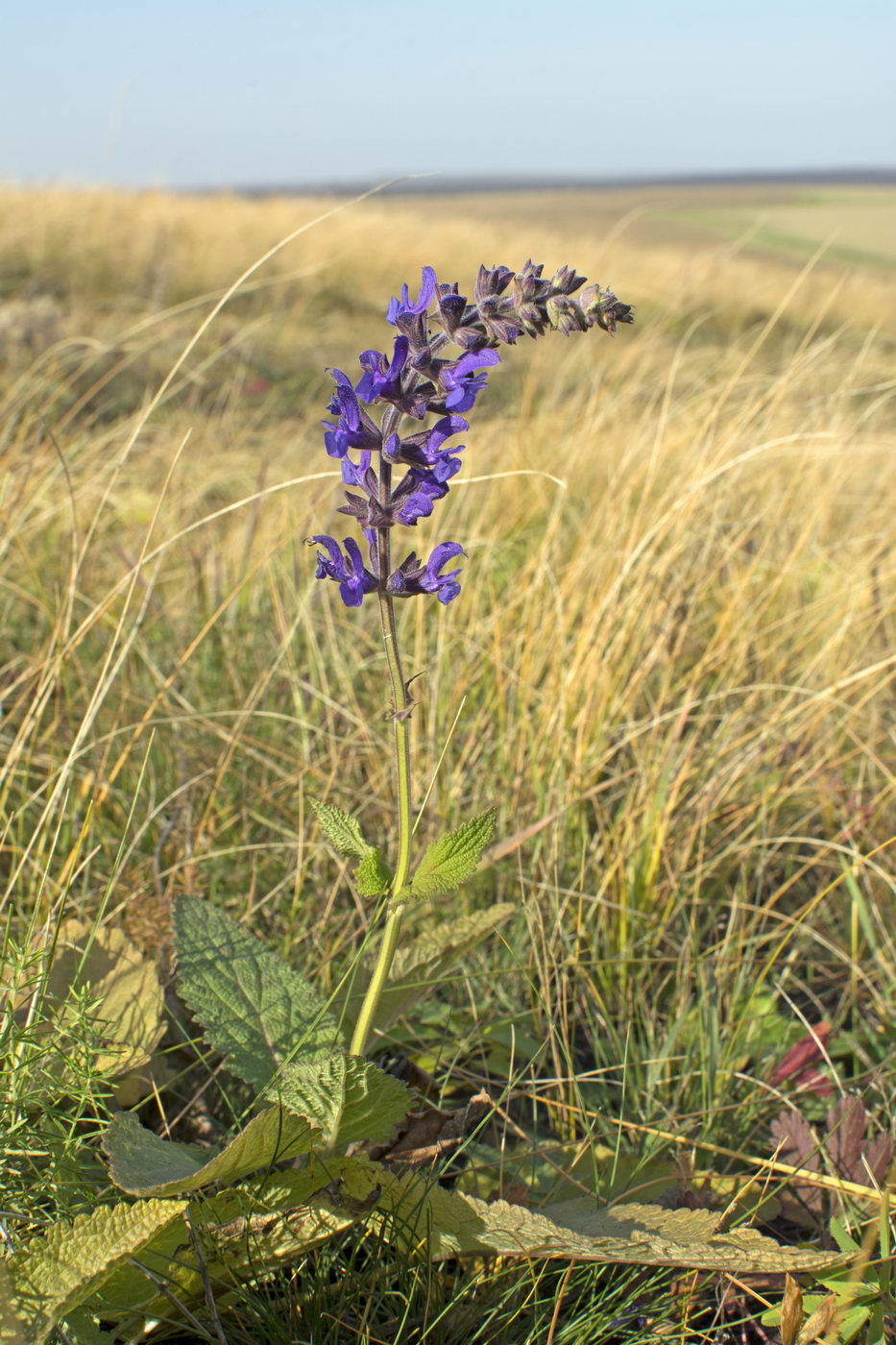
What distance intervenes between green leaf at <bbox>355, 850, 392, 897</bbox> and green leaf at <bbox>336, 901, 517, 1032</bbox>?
27 centimetres

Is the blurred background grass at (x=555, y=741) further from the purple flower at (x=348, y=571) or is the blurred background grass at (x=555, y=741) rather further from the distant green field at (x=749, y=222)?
the distant green field at (x=749, y=222)

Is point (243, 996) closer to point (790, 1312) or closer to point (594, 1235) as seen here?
point (594, 1235)

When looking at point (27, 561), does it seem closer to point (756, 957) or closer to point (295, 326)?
point (756, 957)

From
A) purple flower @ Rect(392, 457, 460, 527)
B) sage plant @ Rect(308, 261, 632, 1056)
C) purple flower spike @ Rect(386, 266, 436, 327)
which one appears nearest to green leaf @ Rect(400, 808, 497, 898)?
sage plant @ Rect(308, 261, 632, 1056)

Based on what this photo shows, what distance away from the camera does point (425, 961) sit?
144cm

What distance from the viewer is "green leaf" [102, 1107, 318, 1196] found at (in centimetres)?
108

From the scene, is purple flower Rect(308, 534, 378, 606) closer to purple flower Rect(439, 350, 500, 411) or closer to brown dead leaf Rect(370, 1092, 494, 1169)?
purple flower Rect(439, 350, 500, 411)

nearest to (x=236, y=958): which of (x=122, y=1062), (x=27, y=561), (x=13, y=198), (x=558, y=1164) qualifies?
(x=122, y=1062)

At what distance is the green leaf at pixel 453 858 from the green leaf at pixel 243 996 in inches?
11.6

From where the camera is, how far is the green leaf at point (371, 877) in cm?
115

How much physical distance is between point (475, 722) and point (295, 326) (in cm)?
725

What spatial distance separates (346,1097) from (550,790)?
3.24 ft

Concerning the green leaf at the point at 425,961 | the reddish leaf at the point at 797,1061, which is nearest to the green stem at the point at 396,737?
the green leaf at the point at 425,961

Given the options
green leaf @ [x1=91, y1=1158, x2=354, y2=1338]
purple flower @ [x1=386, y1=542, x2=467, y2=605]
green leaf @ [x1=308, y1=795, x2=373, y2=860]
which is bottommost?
green leaf @ [x1=91, y1=1158, x2=354, y2=1338]
